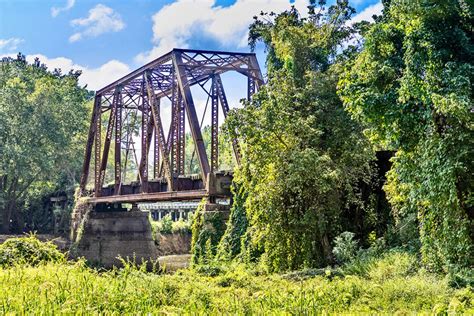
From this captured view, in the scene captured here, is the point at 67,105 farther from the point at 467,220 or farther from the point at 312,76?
the point at 467,220

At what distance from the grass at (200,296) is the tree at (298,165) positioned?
A: 430 cm

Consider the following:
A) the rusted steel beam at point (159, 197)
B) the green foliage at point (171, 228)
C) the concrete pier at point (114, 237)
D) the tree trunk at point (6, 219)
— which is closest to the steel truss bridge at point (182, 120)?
the rusted steel beam at point (159, 197)

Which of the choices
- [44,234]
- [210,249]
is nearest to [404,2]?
[210,249]

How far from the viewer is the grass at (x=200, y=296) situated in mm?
6254

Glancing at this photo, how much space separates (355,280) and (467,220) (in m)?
2.69

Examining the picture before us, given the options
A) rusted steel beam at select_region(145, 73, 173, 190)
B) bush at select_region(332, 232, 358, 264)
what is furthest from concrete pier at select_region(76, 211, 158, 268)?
bush at select_region(332, 232, 358, 264)

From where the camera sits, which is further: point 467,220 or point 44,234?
point 44,234

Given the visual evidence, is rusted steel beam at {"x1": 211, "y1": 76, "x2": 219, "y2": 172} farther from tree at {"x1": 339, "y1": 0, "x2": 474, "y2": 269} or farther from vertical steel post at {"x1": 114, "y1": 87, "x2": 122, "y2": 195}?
tree at {"x1": 339, "y1": 0, "x2": 474, "y2": 269}

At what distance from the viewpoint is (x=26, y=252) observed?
458 inches

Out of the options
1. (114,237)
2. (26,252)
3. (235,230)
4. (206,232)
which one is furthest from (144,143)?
(26,252)

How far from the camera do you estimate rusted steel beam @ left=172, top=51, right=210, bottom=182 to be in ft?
59.0

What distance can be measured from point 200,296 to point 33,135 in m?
29.5

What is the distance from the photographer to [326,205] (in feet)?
44.9

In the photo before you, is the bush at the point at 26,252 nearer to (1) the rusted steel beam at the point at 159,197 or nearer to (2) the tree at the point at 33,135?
(1) the rusted steel beam at the point at 159,197
